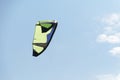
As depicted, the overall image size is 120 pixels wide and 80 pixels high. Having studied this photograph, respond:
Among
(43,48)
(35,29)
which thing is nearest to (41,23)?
(35,29)

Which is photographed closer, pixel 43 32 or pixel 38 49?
pixel 38 49

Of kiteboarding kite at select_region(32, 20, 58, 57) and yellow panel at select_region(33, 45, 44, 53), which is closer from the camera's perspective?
yellow panel at select_region(33, 45, 44, 53)

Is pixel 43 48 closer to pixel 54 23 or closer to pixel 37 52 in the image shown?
pixel 37 52

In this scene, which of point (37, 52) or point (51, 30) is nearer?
point (37, 52)

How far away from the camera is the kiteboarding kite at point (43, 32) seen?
32369 millimetres

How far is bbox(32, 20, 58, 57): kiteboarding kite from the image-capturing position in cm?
3237

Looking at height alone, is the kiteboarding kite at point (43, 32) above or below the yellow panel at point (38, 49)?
above

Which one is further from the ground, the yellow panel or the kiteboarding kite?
the kiteboarding kite

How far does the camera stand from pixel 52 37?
3253 centimetres

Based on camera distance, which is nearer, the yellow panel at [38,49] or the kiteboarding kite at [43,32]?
the yellow panel at [38,49]

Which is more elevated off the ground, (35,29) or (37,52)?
(35,29)

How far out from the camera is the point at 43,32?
111ft

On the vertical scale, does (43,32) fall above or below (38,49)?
above

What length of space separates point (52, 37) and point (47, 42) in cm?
62
